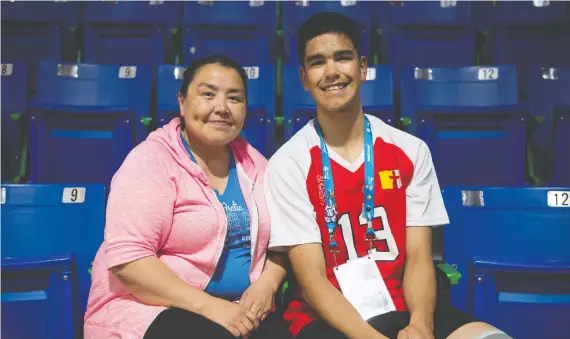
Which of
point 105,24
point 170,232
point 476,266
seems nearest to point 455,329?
point 476,266

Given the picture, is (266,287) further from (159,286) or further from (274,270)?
(159,286)

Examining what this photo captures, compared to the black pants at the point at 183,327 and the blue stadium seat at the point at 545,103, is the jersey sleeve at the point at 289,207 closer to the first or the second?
the black pants at the point at 183,327

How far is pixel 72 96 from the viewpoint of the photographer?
1.76m

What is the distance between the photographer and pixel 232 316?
885 millimetres

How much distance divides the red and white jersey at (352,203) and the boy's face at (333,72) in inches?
4.0

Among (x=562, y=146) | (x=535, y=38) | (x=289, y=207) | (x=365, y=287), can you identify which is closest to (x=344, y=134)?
(x=289, y=207)

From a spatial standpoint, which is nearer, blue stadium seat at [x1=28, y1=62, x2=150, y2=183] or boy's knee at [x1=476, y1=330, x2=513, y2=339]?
boy's knee at [x1=476, y1=330, x2=513, y2=339]

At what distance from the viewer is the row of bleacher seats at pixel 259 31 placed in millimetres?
2193

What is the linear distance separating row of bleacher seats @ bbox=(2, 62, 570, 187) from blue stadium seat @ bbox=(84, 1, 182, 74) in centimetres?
48

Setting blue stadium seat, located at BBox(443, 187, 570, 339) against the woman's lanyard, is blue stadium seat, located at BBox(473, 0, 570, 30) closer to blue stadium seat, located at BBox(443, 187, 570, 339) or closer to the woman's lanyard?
blue stadium seat, located at BBox(443, 187, 570, 339)

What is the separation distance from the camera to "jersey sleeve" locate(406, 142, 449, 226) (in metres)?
1.02

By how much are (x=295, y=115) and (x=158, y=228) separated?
0.81 metres

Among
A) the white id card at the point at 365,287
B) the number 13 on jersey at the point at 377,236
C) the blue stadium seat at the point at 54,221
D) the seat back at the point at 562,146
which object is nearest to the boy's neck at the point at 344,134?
the number 13 on jersey at the point at 377,236

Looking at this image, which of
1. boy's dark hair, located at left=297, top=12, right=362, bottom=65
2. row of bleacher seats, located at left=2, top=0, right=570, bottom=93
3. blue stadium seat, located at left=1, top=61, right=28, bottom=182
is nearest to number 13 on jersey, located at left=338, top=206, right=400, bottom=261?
boy's dark hair, located at left=297, top=12, right=362, bottom=65
